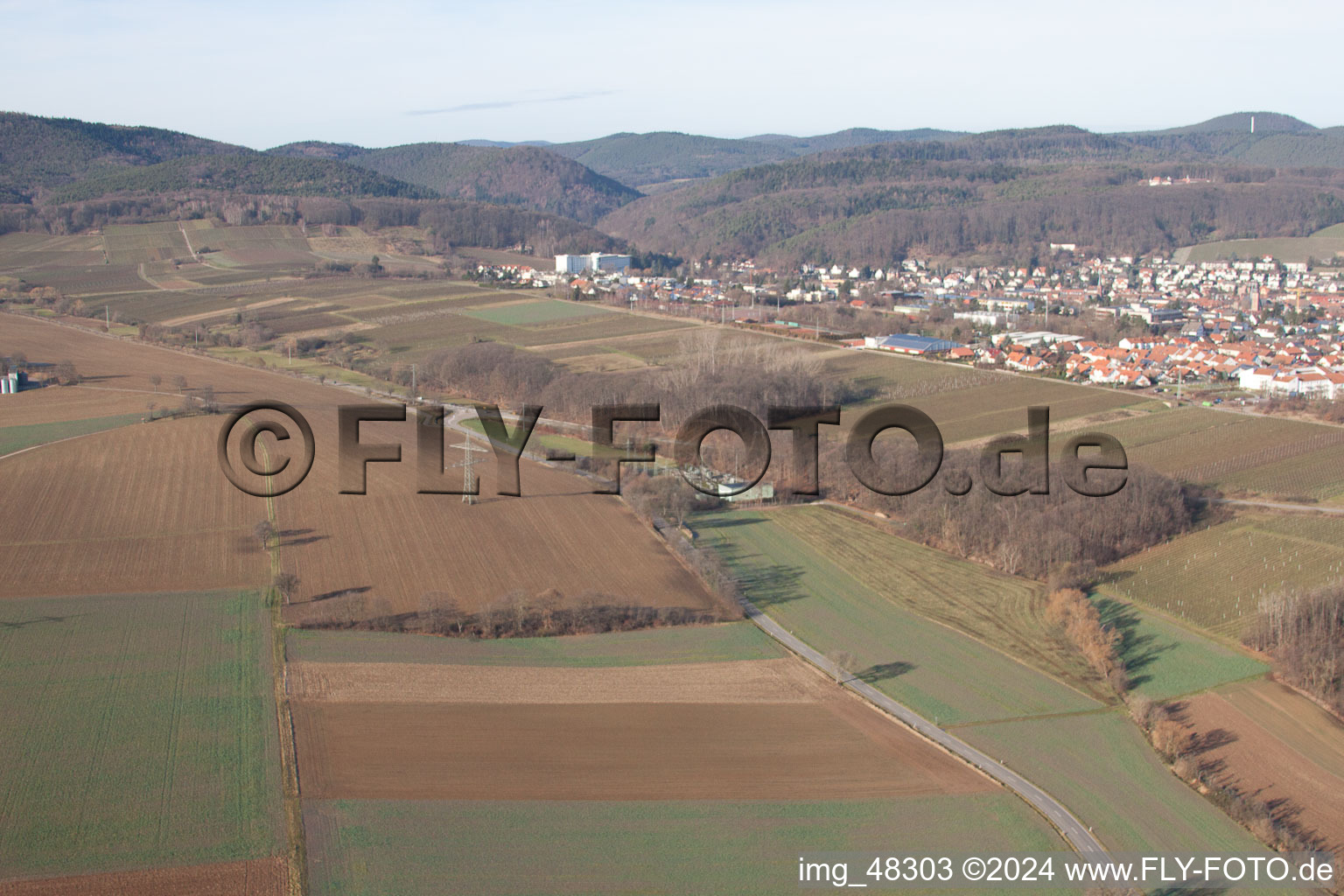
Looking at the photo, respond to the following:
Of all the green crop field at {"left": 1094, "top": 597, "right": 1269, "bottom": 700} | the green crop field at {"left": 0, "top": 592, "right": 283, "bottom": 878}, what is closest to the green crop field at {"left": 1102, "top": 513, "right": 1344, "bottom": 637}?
the green crop field at {"left": 1094, "top": 597, "right": 1269, "bottom": 700}

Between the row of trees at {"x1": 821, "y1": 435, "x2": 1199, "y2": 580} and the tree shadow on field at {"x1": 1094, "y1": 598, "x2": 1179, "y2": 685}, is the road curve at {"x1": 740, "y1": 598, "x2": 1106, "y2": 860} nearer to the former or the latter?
the tree shadow on field at {"x1": 1094, "y1": 598, "x2": 1179, "y2": 685}

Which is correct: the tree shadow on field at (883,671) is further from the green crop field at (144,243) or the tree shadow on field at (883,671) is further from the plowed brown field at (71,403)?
the green crop field at (144,243)

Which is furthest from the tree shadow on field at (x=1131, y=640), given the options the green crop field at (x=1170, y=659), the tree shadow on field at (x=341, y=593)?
the tree shadow on field at (x=341, y=593)

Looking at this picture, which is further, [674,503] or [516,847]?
[674,503]

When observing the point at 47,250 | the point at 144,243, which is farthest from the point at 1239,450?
the point at 47,250

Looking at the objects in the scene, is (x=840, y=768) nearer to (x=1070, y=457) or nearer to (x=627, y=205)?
(x=1070, y=457)

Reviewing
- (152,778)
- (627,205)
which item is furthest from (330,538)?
(627,205)

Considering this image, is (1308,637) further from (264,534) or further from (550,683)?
(264,534)
